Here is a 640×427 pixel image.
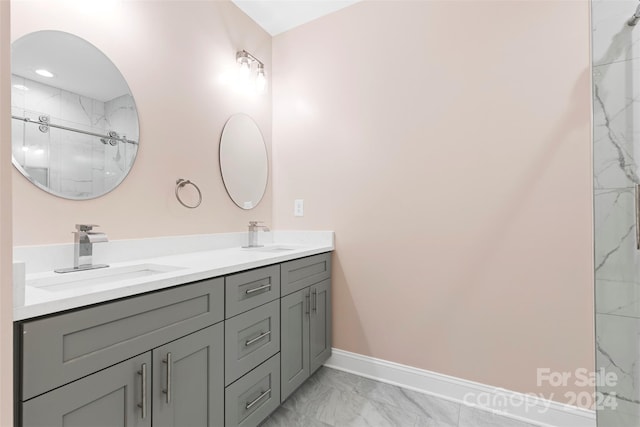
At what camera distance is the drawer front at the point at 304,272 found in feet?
5.29

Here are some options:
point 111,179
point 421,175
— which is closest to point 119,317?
point 111,179

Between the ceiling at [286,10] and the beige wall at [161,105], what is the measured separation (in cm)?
10

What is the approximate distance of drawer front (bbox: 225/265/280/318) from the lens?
1252mm

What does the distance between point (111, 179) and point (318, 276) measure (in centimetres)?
125

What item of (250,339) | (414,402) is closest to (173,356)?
(250,339)

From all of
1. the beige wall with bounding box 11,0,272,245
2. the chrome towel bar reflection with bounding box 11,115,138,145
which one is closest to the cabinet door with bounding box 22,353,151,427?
the beige wall with bounding box 11,0,272,245

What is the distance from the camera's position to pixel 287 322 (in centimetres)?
162

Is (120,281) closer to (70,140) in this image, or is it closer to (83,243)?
(83,243)

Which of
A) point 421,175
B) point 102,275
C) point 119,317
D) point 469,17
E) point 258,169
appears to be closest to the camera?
point 119,317

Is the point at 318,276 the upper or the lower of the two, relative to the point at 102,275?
lower

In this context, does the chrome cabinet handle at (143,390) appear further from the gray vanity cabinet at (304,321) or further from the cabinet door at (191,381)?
the gray vanity cabinet at (304,321)

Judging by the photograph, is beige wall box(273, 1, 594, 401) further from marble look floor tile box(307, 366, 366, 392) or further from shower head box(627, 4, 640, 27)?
shower head box(627, 4, 640, 27)

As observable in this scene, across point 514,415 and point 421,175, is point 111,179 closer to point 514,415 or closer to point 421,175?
point 421,175

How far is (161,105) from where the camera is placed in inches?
62.4
